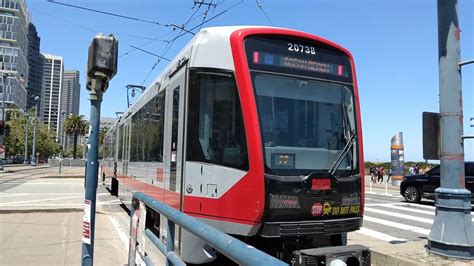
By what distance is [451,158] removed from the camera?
25.3 ft

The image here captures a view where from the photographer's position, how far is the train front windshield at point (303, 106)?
641cm

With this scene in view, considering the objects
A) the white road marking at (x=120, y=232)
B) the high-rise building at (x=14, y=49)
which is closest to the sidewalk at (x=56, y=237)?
the white road marking at (x=120, y=232)

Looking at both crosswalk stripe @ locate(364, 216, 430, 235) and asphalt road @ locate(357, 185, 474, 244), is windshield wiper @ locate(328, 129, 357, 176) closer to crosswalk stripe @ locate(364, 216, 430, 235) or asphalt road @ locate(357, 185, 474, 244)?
asphalt road @ locate(357, 185, 474, 244)

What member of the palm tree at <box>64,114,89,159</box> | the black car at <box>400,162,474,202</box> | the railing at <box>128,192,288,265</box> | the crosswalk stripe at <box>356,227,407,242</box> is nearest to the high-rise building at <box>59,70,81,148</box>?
the palm tree at <box>64,114,89,159</box>

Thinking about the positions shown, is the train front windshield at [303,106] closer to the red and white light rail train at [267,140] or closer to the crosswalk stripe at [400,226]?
the red and white light rail train at [267,140]

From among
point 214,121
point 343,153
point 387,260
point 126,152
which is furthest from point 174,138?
point 126,152

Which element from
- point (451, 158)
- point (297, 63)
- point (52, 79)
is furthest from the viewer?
point (52, 79)

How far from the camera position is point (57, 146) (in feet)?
432

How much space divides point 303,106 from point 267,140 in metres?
0.90

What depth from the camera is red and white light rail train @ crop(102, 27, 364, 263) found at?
6.08 m

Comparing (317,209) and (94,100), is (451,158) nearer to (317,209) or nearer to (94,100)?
(317,209)

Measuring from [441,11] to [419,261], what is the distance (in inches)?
168

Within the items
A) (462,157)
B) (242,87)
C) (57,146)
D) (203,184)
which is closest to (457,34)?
(462,157)

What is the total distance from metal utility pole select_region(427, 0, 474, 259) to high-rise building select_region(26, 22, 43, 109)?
392ft
